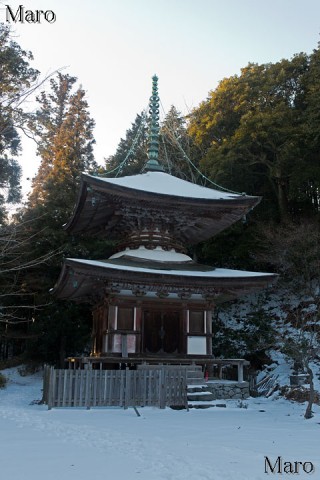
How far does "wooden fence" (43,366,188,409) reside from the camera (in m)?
12.8

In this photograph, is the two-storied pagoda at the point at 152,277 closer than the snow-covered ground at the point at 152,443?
No

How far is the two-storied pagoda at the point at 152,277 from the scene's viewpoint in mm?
16750

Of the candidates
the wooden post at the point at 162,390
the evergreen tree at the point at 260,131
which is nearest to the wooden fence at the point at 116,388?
the wooden post at the point at 162,390

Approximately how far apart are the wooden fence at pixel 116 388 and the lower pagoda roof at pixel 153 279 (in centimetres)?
366

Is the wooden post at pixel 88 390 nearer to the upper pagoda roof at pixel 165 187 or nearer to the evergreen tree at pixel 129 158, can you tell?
the upper pagoda roof at pixel 165 187

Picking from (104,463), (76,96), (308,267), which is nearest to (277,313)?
(308,267)

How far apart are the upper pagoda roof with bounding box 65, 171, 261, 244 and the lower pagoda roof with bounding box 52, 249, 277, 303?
152 cm

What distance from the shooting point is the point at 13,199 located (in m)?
39.2

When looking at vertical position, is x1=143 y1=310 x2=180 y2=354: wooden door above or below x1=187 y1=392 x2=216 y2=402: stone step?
above

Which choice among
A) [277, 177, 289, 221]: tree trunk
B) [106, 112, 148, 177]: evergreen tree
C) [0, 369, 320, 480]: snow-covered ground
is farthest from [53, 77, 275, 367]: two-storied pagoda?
[106, 112, 148, 177]: evergreen tree

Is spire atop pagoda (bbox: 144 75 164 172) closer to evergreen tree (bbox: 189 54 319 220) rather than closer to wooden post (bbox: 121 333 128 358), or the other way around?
evergreen tree (bbox: 189 54 319 220)

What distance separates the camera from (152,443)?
8.24m

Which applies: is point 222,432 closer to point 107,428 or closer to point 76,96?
point 107,428

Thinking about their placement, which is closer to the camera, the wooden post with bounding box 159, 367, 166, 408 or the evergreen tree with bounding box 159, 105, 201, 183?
the wooden post with bounding box 159, 367, 166, 408
